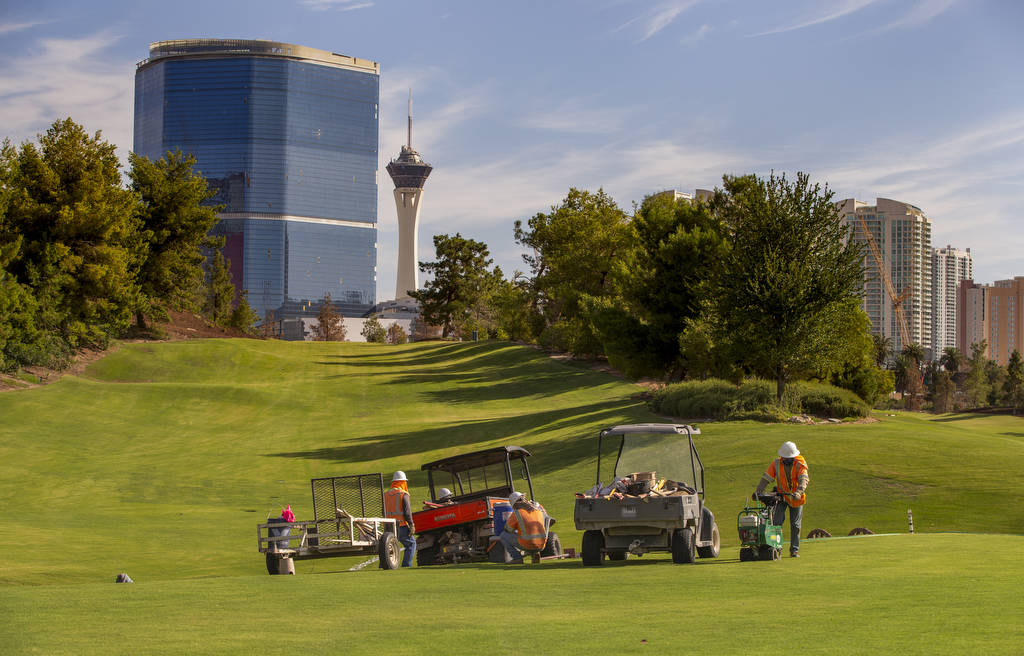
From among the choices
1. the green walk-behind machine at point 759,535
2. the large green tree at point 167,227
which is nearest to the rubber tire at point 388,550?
the green walk-behind machine at point 759,535

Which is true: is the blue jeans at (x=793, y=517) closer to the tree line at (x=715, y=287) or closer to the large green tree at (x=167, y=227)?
the tree line at (x=715, y=287)

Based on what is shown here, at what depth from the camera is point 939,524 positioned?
72.7 ft

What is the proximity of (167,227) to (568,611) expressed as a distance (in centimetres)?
7221

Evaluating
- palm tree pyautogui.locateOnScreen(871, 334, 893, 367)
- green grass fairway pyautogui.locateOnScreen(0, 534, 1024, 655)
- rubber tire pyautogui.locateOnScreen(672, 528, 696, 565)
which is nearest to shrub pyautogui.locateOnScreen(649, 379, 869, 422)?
rubber tire pyautogui.locateOnScreen(672, 528, 696, 565)

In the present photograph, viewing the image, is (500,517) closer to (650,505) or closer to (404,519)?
(404,519)

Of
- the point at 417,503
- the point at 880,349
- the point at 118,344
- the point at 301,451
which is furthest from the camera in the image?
the point at 880,349

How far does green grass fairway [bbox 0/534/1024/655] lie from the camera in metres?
8.16

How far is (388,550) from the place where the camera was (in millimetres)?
17875

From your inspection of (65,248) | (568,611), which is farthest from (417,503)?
(65,248)

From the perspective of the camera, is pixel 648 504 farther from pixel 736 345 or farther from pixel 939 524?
pixel 736 345

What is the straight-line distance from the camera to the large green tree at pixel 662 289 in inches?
1953

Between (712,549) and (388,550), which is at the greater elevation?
(712,549)

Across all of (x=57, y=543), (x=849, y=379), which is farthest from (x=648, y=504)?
(x=849, y=379)

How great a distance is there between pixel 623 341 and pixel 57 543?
3445 cm
